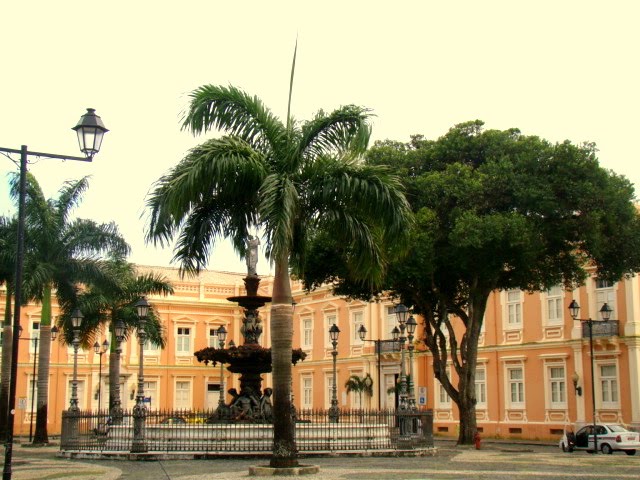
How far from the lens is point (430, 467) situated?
19.3 metres

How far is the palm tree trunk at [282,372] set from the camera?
1572 centimetres

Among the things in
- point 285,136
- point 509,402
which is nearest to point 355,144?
point 285,136

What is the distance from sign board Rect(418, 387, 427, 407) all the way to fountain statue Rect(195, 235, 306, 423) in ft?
65.8

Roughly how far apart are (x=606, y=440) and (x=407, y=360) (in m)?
17.4

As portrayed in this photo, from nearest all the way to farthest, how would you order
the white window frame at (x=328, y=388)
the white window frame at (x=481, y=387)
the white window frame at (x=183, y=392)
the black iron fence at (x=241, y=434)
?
the black iron fence at (x=241, y=434) < the white window frame at (x=481, y=387) < the white window frame at (x=328, y=388) < the white window frame at (x=183, y=392)

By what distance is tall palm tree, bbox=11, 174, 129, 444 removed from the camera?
101 ft

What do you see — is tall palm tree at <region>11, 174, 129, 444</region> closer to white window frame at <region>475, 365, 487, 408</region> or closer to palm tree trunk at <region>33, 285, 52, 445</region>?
palm tree trunk at <region>33, 285, 52, 445</region>

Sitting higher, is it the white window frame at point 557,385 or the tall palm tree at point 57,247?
the tall palm tree at point 57,247

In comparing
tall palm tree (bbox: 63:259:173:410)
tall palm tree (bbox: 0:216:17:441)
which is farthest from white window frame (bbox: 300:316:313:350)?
tall palm tree (bbox: 0:216:17:441)

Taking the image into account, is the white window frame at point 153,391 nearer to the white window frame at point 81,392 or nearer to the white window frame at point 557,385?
the white window frame at point 81,392

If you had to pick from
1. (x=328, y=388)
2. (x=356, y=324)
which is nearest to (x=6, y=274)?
(x=356, y=324)

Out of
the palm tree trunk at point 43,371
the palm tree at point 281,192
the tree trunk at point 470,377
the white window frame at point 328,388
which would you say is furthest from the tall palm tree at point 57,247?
the white window frame at point 328,388

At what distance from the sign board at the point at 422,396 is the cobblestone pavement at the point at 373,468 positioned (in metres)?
18.8

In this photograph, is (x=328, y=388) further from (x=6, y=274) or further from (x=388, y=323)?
(x=6, y=274)
